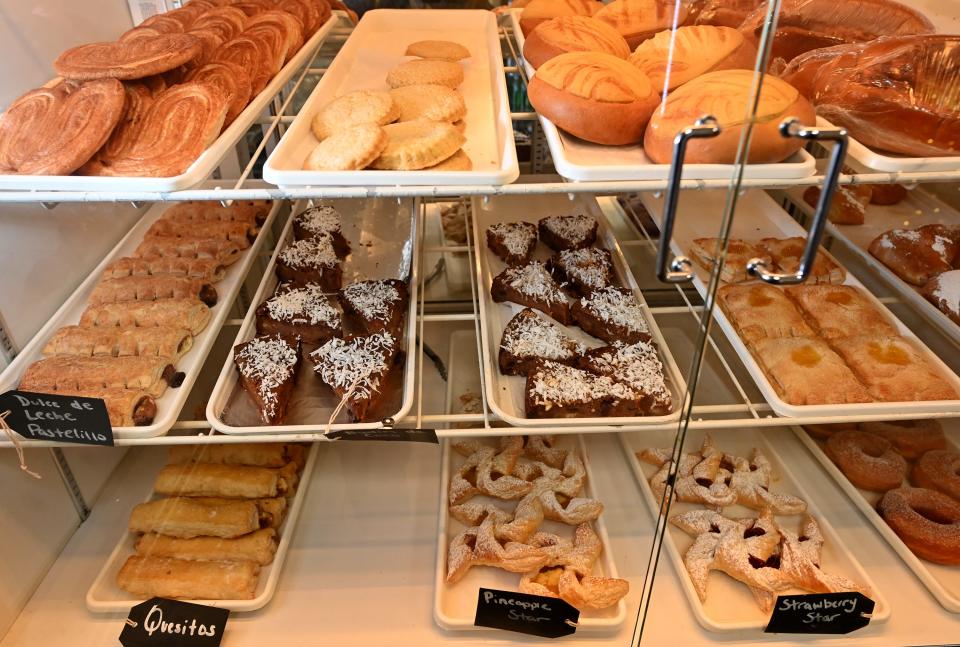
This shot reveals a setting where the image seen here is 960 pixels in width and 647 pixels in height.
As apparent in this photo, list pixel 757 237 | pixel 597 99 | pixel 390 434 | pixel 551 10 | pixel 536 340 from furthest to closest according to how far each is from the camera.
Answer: pixel 757 237
pixel 551 10
pixel 536 340
pixel 390 434
pixel 597 99

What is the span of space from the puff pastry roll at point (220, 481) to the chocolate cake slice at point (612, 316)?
0.90m

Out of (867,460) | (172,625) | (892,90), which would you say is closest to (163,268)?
(172,625)

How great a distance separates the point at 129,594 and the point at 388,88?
138cm

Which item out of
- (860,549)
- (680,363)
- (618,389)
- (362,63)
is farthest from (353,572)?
(362,63)

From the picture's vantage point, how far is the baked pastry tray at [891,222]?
1.80 meters

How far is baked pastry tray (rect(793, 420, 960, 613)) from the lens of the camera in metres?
1.54

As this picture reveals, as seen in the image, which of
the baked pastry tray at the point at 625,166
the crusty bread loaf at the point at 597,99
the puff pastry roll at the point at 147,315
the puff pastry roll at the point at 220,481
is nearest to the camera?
the baked pastry tray at the point at 625,166

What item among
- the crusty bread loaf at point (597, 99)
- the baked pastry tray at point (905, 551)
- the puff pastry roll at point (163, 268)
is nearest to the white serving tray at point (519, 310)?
the crusty bread loaf at point (597, 99)

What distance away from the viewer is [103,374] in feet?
4.74

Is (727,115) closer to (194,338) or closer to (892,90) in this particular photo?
(892,90)

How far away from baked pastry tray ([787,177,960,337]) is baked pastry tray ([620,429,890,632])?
55 centimetres

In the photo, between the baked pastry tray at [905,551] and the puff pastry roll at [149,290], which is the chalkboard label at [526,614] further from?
the puff pastry roll at [149,290]

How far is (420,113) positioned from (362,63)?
1.50 ft

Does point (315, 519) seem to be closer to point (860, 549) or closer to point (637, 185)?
point (637, 185)
